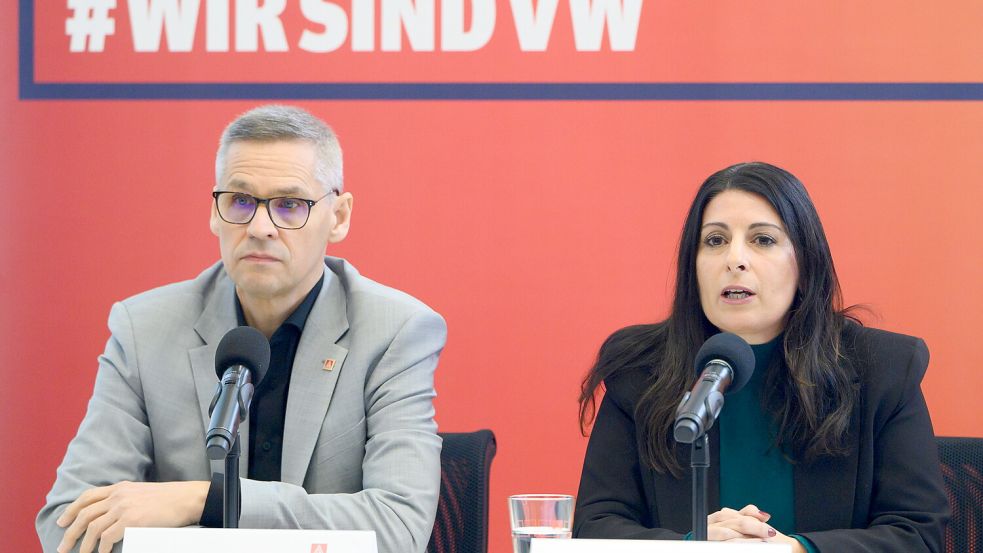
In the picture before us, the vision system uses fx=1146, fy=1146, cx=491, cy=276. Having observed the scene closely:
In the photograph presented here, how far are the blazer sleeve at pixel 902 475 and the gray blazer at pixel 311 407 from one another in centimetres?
87

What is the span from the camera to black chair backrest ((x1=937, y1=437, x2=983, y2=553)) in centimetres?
263

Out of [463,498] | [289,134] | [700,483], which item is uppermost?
[289,134]

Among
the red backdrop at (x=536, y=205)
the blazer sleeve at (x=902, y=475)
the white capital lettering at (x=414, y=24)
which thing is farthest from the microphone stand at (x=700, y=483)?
the white capital lettering at (x=414, y=24)

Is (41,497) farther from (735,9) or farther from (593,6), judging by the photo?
(735,9)

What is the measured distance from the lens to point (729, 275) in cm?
251

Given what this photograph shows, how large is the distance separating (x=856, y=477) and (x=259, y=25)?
230 cm

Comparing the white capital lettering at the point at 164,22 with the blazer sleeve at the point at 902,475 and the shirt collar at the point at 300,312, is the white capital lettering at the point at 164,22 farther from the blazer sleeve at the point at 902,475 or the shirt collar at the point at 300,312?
the blazer sleeve at the point at 902,475

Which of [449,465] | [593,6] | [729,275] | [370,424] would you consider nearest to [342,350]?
[370,424]

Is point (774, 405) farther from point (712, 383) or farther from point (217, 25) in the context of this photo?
point (217, 25)

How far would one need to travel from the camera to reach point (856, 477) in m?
2.46

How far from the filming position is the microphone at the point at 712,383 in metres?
1.64

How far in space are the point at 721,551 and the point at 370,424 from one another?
117 cm

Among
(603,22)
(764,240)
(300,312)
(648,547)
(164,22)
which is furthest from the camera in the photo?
(164,22)

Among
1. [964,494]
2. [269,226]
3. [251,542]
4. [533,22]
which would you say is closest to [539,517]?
[251,542]
